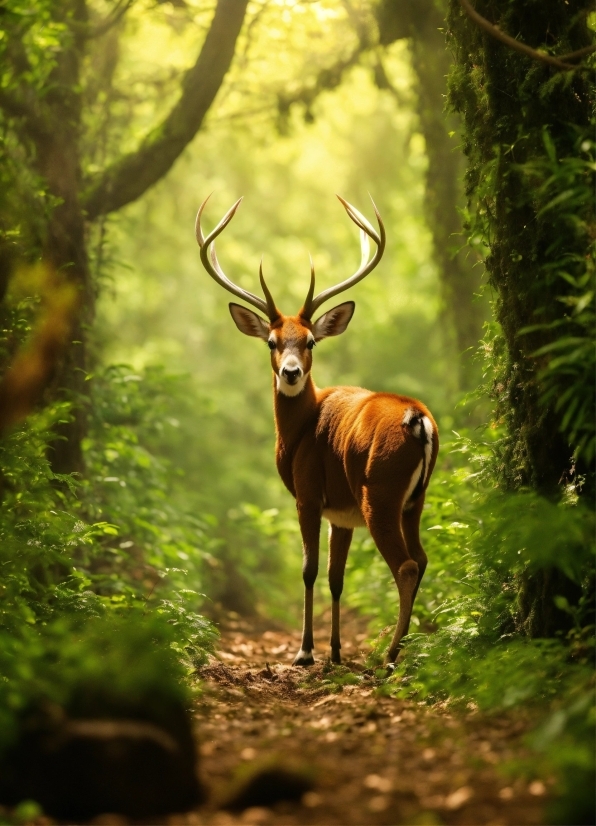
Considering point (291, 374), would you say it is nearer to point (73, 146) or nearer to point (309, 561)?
point (309, 561)

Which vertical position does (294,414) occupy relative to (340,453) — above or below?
above

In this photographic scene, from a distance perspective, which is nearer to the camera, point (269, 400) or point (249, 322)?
point (249, 322)

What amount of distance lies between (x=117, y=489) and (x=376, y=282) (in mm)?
15008

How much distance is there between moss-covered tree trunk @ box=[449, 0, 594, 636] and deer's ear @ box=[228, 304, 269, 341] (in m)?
2.50

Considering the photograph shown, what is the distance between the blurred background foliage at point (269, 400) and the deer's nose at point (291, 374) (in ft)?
4.44

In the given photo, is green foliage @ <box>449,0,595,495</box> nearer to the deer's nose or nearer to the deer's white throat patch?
the deer's nose

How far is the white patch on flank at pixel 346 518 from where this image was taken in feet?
23.1

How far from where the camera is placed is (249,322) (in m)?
7.75

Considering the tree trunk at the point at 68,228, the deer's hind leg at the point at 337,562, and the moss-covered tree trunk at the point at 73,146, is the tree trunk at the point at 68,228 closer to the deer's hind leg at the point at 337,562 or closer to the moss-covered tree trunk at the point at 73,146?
the moss-covered tree trunk at the point at 73,146

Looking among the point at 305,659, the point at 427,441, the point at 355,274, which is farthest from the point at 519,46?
the point at 305,659

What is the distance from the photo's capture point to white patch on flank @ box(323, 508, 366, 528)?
7035mm

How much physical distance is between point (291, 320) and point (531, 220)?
264 centimetres

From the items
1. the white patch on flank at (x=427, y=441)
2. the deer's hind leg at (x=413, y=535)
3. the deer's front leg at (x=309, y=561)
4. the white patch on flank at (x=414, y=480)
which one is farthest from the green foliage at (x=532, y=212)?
the deer's front leg at (x=309, y=561)

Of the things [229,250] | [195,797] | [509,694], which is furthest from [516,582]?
[229,250]
